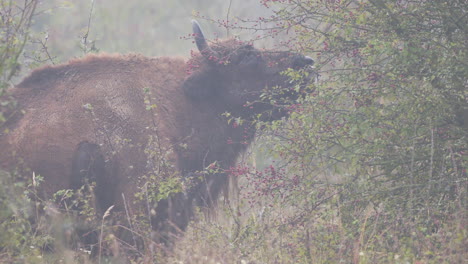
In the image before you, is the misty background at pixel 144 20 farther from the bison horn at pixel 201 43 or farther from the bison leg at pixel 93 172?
the bison leg at pixel 93 172

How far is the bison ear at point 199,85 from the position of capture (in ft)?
21.9

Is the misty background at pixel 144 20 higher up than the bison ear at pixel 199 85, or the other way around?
the misty background at pixel 144 20

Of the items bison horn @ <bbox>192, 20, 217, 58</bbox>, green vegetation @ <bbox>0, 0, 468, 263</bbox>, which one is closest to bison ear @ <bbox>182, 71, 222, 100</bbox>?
bison horn @ <bbox>192, 20, 217, 58</bbox>

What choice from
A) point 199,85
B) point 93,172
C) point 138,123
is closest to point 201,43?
point 199,85

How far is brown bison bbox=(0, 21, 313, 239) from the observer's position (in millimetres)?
5461

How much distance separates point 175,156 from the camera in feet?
19.6

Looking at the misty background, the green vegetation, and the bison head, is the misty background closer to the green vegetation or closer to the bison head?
the bison head

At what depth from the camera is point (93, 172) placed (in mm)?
5629

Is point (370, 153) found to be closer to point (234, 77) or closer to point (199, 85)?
point (234, 77)

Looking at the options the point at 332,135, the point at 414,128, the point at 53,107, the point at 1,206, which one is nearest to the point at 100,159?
the point at 53,107

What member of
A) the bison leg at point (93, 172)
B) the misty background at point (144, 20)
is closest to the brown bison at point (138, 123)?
the bison leg at point (93, 172)

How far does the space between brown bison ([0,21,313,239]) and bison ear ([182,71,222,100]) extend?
1cm

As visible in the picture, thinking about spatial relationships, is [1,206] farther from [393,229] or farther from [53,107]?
[393,229]

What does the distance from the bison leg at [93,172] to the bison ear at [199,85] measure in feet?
4.96
